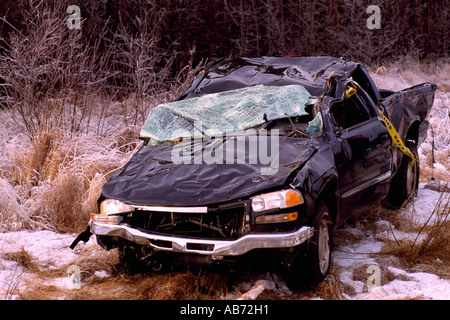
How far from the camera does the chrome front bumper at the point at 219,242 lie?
3695 millimetres

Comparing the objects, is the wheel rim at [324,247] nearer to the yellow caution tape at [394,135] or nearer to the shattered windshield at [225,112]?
the shattered windshield at [225,112]

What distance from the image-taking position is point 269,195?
12.7ft

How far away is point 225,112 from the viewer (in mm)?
5133

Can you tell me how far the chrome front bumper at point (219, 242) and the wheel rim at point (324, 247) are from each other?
0.38 meters

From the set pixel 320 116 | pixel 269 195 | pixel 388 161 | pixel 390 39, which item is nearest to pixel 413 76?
pixel 390 39

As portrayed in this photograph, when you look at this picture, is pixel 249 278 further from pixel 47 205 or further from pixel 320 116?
pixel 47 205

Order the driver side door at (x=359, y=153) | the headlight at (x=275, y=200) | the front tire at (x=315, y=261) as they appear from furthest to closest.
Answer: the driver side door at (x=359, y=153) → the front tire at (x=315, y=261) → the headlight at (x=275, y=200)

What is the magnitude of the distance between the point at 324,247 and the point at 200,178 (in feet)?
3.68

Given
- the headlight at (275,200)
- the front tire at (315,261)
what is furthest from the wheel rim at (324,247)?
the headlight at (275,200)

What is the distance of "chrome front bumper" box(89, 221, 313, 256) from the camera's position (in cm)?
370

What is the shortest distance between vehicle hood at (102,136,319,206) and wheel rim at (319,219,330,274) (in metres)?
0.55

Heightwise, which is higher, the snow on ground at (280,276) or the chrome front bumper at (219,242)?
the chrome front bumper at (219,242)

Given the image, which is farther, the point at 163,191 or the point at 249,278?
the point at 249,278
